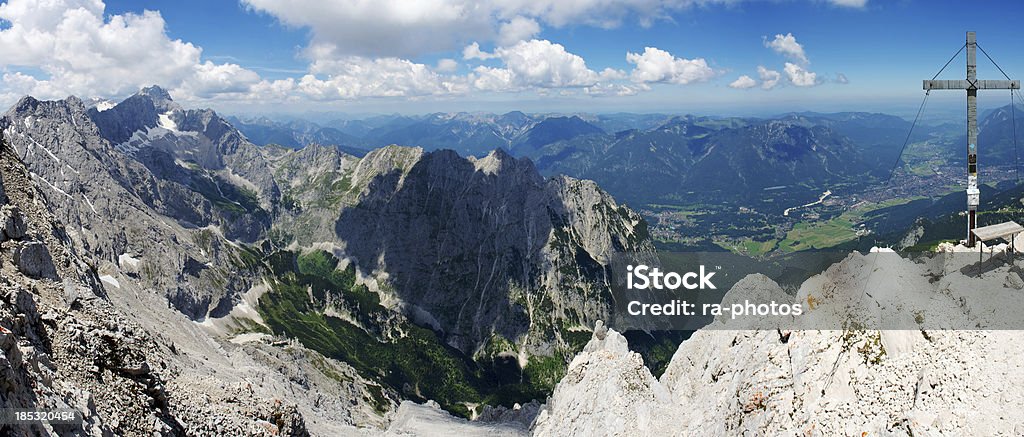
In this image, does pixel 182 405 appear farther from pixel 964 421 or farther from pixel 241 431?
pixel 964 421

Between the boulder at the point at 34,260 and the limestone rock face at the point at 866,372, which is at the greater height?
the boulder at the point at 34,260

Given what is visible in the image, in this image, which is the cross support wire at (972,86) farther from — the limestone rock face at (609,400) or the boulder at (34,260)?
the boulder at (34,260)

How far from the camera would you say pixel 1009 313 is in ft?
60.5

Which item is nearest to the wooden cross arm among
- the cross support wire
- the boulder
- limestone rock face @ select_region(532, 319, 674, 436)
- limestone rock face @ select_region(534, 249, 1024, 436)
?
the cross support wire

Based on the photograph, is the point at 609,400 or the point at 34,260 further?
the point at 609,400

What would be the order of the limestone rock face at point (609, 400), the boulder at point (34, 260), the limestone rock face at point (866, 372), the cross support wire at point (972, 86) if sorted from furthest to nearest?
the limestone rock face at point (609, 400)
the cross support wire at point (972, 86)
the boulder at point (34, 260)
the limestone rock face at point (866, 372)

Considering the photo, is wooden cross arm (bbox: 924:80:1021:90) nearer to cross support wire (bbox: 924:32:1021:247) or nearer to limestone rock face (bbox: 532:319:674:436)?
cross support wire (bbox: 924:32:1021:247)

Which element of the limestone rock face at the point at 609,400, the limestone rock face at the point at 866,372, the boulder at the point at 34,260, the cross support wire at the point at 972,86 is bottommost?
the limestone rock face at the point at 609,400

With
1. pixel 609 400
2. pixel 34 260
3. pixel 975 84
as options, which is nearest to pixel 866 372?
pixel 609 400

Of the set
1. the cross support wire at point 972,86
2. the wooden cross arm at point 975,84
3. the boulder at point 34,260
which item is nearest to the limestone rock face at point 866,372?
the cross support wire at point 972,86

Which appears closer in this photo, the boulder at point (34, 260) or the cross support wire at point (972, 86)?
the boulder at point (34, 260)

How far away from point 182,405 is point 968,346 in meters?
35.9

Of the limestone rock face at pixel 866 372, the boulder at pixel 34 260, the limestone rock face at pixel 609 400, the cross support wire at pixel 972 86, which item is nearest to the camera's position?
the limestone rock face at pixel 866 372

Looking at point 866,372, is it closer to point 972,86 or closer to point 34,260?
point 972,86
